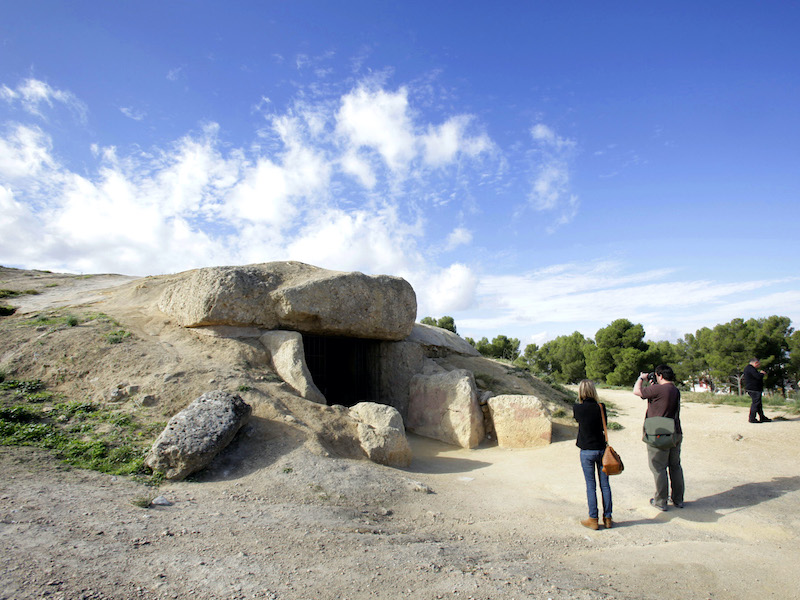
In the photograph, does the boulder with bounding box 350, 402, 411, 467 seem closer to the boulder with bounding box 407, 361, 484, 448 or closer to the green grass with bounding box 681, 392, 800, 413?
the boulder with bounding box 407, 361, 484, 448

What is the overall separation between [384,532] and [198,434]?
2914 millimetres

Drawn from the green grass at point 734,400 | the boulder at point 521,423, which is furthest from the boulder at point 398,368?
→ the green grass at point 734,400

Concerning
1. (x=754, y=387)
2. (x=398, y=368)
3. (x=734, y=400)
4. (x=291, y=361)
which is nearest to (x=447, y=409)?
(x=398, y=368)

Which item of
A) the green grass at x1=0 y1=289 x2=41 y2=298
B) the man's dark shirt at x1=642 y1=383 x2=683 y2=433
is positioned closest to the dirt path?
the man's dark shirt at x1=642 y1=383 x2=683 y2=433

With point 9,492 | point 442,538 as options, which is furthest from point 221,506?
point 442,538

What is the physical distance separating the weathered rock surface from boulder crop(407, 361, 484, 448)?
1889mm

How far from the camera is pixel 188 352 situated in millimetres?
9039

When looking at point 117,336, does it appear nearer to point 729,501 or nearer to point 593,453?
point 593,453

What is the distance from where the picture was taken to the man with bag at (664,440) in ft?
18.0

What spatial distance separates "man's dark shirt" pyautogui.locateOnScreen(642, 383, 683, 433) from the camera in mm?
5590

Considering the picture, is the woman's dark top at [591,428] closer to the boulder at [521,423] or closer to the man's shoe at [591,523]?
the man's shoe at [591,523]

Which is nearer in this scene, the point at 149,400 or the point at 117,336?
A: the point at 149,400

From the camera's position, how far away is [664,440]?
5.46 m

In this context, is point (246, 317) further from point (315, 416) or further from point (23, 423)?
point (23, 423)
